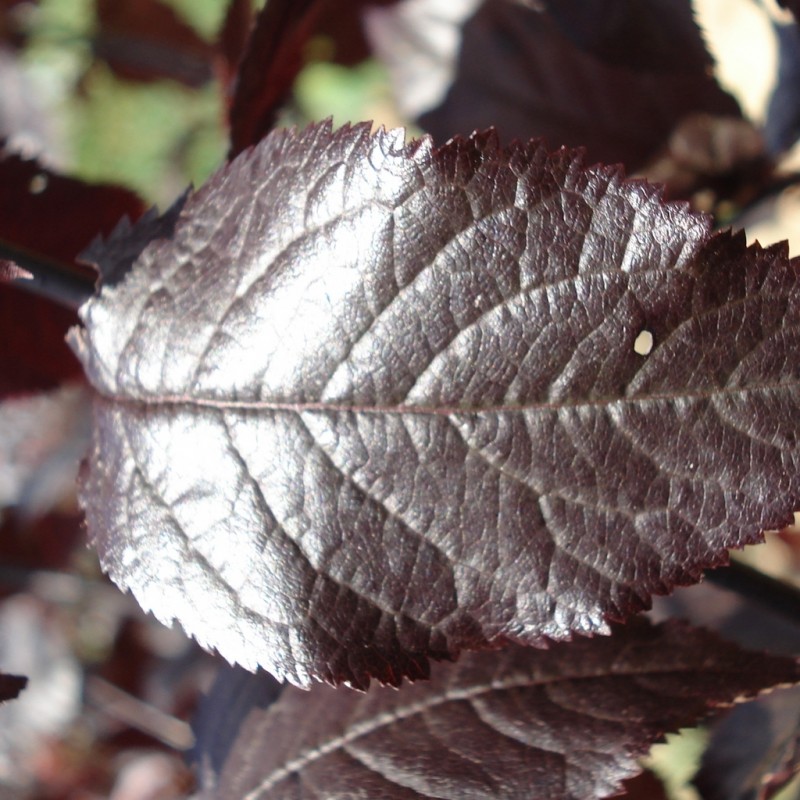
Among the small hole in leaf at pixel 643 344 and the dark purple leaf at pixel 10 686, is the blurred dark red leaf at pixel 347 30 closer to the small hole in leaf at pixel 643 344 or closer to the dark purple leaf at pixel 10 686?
the small hole in leaf at pixel 643 344

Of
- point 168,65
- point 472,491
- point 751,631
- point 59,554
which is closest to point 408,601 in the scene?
point 472,491

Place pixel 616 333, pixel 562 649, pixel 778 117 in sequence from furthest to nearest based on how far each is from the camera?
pixel 778 117 → pixel 562 649 → pixel 616 333

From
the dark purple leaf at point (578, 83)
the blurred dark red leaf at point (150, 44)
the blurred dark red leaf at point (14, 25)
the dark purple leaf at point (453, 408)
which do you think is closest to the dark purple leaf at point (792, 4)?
the dark purple leaf at point (578, 83)

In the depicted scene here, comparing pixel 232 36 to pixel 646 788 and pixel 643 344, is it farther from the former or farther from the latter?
pixel 646 788

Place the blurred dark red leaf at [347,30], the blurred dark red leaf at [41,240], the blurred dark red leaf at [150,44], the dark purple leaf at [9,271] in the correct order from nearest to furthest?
the dark purple leaf at [9,271] < the blurred dark red leaf at [41,240] < the blurred dark red leaf at [347,30] < the blurred dark red leaf at [150,44]

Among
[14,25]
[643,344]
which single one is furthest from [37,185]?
[14,25]

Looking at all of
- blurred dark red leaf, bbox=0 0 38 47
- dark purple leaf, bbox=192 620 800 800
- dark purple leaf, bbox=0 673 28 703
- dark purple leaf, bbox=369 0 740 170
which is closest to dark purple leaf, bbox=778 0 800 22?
dark purple leaf, bbox=369 0 740 170

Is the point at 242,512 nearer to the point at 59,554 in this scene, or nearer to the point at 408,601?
the point at 408,601
